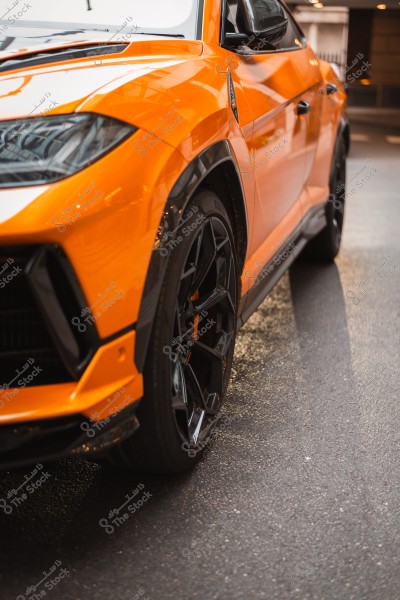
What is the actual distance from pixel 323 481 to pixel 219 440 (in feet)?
1.39

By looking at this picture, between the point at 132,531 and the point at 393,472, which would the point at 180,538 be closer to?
the point at 132,531

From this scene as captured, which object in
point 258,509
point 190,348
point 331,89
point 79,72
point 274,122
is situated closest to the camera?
point 79,72

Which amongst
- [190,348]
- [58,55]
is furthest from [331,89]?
[58,55]

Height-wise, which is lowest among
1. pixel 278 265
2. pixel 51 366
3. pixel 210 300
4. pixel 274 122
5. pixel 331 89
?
pixel 278 265

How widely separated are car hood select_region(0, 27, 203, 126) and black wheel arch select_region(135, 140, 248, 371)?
23 cm

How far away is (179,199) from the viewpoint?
201 centimetres

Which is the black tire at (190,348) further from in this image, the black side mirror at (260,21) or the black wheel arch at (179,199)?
the black side mirror at (260,21)

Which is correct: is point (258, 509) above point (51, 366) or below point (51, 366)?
below

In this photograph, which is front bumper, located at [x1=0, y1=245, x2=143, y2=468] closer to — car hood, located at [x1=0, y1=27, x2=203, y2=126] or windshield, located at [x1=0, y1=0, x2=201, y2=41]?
car hood, located at [x1=0, y1=27, x2=203, y2=126]

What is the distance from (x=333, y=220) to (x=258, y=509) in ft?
9.19

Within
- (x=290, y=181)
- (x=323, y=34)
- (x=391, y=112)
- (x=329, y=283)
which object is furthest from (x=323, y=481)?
(x=323, y=34)

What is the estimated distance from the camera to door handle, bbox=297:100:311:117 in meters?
3.46

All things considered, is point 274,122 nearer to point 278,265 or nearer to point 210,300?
point 278,265

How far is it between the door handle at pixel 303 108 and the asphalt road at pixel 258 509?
3.56 feet
